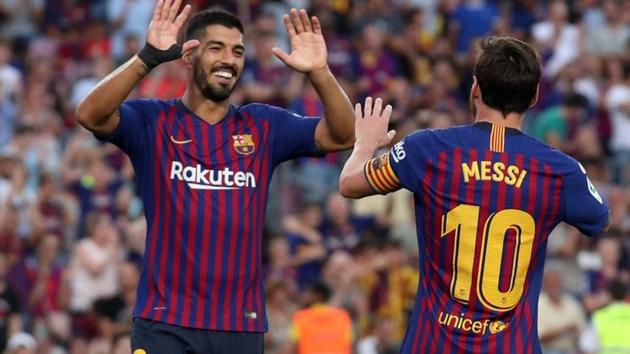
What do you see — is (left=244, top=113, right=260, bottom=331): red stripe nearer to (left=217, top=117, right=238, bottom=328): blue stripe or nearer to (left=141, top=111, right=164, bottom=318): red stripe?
(left=217, top=117, right=238, bottom=328): blue stripe

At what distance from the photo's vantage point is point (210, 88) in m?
7.74

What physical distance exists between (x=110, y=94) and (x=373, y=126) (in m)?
1.33

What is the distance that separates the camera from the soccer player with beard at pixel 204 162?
24.7ft

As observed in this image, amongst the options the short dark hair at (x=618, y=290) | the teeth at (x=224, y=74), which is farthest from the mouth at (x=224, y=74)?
the short dark hair at (x=618, y=290)

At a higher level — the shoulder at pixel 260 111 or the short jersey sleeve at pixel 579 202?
the shoulder at pixel 260 111

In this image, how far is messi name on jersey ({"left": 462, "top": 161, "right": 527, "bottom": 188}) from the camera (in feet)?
21.9

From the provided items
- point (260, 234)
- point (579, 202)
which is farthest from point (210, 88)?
point (579, 202)

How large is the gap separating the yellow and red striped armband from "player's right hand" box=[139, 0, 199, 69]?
1.27 m

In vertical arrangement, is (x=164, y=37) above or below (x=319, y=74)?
above

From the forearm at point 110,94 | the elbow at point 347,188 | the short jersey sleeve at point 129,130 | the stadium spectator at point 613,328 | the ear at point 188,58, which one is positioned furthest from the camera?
the stadium spectator at point 613,328

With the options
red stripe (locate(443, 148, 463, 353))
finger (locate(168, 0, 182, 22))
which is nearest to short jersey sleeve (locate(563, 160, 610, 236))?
red stripe (locate(443, 148, 463, 353))

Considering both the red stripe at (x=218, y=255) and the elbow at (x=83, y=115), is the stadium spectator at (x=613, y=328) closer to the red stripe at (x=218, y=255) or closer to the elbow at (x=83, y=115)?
the red stripe at (x=218, y=255)

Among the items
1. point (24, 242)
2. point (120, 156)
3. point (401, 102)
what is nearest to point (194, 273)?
point (24, 242)

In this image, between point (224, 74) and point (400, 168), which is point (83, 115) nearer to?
point (224, 74)
